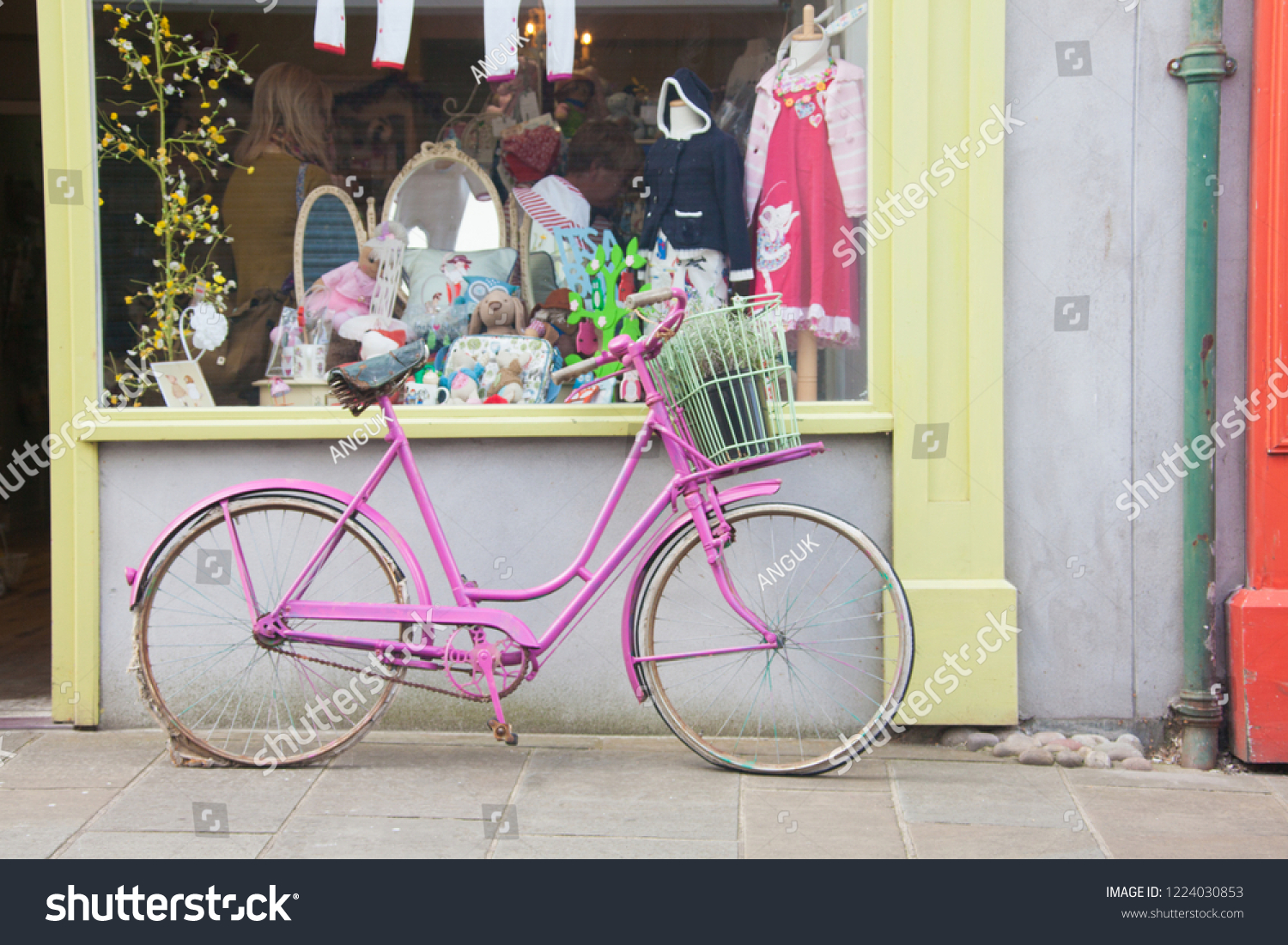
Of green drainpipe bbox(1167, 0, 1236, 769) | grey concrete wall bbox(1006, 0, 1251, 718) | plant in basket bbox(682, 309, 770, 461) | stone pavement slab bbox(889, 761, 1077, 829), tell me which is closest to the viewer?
stone pavement slab bbox(889, 761, 1077, 829)

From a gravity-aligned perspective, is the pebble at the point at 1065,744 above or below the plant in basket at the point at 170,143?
below

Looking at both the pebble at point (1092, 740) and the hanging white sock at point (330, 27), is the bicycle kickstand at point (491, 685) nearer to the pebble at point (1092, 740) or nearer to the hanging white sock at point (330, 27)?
the pebble at point (1092, 740)

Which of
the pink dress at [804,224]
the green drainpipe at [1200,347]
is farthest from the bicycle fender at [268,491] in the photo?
the green drainpipe at [1200,347]

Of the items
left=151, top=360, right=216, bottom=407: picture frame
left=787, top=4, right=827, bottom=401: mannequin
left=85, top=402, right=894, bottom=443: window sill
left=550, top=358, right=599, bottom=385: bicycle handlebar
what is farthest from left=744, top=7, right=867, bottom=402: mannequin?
left=151, top=360, right=216, bottom=407: picture frame

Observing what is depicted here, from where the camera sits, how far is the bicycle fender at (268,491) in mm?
3875

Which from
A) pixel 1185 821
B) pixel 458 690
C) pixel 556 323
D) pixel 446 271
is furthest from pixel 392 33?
pixel 1185 821

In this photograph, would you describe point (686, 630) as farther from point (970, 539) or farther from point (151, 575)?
point (151, 575)

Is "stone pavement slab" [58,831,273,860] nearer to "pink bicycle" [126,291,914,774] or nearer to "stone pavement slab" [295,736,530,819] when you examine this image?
"stone pavement slab" [295,736,530,819]

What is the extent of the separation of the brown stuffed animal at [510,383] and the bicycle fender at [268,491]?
0.84 metres

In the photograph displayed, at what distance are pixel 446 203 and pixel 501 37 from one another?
0.67 metres

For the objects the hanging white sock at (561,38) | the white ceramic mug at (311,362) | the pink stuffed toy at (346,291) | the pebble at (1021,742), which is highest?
the hanging white sock at (561,38)

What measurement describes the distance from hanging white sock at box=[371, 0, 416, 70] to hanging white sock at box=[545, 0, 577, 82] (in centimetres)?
53

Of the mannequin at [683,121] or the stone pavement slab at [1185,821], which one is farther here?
the mannequin at [683,121]

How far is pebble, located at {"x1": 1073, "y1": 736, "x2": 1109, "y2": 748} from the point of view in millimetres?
4238
